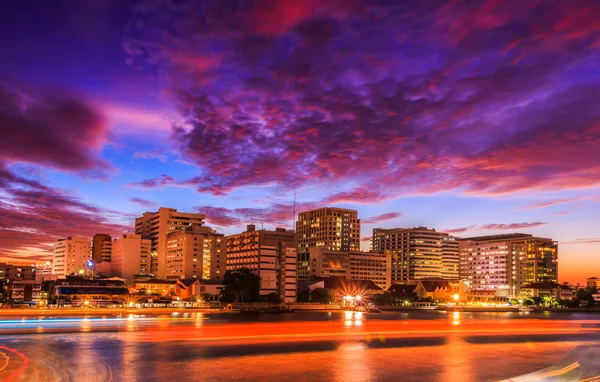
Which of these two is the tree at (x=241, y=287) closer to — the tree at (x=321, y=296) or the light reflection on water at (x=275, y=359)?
the tree at (x=321, y=296)

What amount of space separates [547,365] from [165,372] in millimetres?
28558

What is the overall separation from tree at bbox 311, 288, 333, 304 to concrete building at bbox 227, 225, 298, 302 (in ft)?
54.4

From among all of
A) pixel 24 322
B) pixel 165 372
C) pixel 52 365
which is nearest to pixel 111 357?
pixel 52 365

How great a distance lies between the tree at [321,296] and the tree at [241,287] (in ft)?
96.2

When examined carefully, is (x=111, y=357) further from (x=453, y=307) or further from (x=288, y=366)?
(x=453, y=307)

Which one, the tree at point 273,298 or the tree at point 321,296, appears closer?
the tree at point 273,298

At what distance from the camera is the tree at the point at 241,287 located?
152375 mm

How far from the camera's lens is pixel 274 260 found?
551ft

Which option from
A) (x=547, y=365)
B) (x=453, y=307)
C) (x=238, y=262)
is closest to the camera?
(x=547, y=365)

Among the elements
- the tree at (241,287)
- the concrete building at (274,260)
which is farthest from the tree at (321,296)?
the tree at (241,287)

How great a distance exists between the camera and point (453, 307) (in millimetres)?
193125

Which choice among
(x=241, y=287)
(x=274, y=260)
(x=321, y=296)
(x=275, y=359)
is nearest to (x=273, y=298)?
(x=241, y=287)

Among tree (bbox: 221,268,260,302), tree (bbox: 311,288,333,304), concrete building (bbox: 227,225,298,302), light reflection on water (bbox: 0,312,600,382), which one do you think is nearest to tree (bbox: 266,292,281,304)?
tree (bbox: 221,268,260,302)

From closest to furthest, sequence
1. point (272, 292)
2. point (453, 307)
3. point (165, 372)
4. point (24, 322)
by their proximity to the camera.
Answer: point (165, 372)
point (24, 322)
point (272, 292)
point (453, 307)
